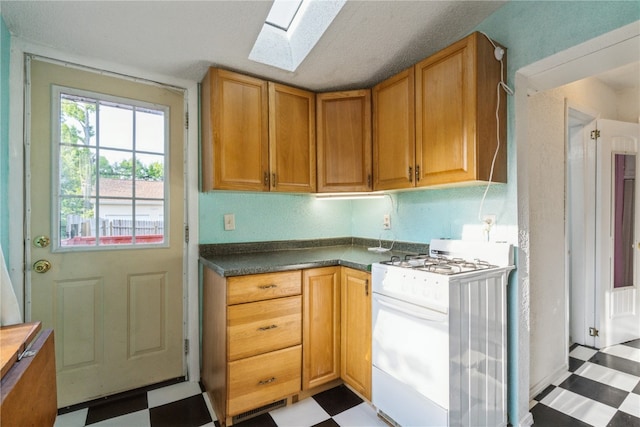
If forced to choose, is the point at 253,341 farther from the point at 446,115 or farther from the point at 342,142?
the point at 446,115

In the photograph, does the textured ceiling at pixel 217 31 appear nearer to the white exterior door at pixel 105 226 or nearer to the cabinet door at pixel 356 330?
the white exterior door at pixel 105 226

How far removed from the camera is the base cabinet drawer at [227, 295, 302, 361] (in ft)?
5.33

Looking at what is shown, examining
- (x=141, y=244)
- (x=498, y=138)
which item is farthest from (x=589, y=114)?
(x=141, y=244)

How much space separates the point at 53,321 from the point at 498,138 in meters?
2.71

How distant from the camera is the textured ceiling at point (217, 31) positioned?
4.65 ft

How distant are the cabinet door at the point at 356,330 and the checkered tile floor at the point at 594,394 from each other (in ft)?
3.18

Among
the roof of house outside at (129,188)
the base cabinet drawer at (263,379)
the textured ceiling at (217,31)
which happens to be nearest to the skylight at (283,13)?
the textured ceiling at (217,31)

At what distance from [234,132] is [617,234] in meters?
3.37

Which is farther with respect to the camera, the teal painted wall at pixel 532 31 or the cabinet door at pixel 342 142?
the cabinet door at pixel 342 142

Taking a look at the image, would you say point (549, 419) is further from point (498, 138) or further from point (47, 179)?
point (47, 179)

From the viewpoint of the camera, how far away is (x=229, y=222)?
221cm

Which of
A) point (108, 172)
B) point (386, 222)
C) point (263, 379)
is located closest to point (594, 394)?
point (386, 222)

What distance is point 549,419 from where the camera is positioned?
167cm

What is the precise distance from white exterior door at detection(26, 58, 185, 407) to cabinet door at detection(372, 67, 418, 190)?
140 cm
